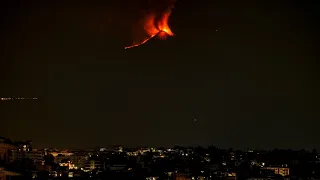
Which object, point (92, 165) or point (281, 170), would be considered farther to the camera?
point (281, 170)

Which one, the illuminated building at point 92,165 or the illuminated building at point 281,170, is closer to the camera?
the illuminated building at point 92,165

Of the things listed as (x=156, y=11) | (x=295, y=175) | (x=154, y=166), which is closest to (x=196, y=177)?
(x=154, y=166)

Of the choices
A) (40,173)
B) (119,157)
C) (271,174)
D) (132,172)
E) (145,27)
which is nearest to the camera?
(145,27)

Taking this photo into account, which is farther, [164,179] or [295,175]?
[295,175]

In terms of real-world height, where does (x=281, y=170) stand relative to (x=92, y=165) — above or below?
below

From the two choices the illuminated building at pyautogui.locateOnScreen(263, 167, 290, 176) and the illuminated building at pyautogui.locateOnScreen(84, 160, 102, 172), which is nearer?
the illuminated building at pyautogui.locateOnScreen(84, 160, 102, 172)

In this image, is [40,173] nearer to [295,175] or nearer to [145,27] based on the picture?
[145,27]

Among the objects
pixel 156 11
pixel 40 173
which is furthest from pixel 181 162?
pixel 156 11

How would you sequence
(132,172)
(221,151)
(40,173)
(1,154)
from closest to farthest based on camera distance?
1. (1,154)
2. (40,173)
3. (132,172)
4. (221,151)

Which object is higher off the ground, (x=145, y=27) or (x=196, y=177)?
(x=145, y=27)
